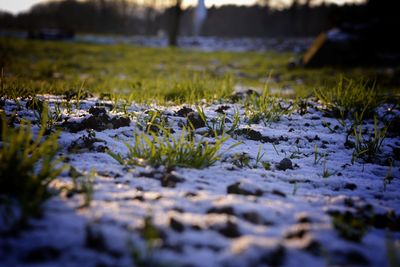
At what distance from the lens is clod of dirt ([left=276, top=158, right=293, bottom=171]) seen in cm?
186

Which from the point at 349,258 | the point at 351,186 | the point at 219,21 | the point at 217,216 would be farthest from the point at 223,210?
the point at 219,21

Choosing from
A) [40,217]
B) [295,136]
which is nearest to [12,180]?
[40,217]

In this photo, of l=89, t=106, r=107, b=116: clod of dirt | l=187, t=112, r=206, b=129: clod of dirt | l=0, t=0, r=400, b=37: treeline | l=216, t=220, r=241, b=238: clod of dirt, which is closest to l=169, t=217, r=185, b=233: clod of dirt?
l=216, t=220, r=241, b=238: clod of dirt

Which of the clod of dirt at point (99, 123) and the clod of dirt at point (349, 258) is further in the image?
the clod of dirt at point (99, 123)

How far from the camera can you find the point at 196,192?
1.38 meters

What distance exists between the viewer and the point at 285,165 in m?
1.87

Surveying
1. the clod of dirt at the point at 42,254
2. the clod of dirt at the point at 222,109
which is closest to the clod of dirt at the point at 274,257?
the clod of dirt at the point at 42,254

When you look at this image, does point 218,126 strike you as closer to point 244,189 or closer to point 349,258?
point 244,189

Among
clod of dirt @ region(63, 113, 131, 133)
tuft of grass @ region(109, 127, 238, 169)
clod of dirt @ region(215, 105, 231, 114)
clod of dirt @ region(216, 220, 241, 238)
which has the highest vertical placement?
clod of dirt @ region(215, 105, 231, 114)

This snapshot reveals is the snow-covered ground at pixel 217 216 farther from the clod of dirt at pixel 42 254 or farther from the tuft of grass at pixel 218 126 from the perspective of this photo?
the tuft of grass at pixel 218 126

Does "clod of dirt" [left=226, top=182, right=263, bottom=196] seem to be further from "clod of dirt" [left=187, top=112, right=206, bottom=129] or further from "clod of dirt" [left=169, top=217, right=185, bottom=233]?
"clod of dirt" [left=187, top=112, right=206, bottom=129]

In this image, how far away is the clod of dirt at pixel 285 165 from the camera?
6.10ft

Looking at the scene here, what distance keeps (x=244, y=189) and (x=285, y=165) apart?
581 millimetres

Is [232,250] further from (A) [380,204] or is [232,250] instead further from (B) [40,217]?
(A) [380,204]
